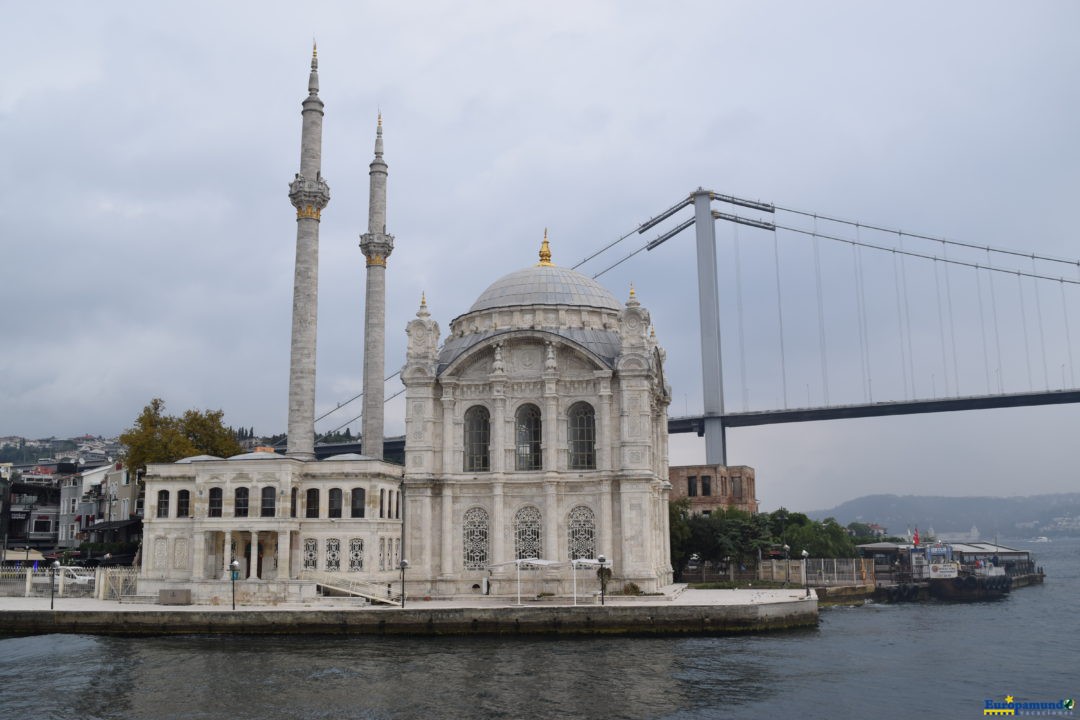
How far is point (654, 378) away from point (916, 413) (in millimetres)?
62582

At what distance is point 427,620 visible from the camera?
39.1m

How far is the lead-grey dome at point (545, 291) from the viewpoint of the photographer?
50375 mm

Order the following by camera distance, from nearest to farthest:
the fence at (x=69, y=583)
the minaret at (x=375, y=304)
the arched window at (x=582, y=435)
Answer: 1. the fence at (x=69, y=583)
2. the arched window at (x=582, y=435)
3. the minaret at (x=375, y=304)

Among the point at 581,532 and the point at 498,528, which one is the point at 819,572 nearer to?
the point at 581,532

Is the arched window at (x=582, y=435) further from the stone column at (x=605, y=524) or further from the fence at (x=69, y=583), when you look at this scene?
the fence at (x=69, y=583)

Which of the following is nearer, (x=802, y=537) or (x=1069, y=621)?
(x=1069, y=621)


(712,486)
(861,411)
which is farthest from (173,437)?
(861,411)

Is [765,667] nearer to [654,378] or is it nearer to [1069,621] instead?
[654,378]

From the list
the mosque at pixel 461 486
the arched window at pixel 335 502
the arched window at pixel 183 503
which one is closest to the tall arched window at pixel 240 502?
the mosque at pixel 461 486

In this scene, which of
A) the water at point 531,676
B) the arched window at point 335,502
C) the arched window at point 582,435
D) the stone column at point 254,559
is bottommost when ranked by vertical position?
the water at point 531,676

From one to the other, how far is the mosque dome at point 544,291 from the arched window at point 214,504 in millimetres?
15686

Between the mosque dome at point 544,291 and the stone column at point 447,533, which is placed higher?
the mosque dome at point 544,291

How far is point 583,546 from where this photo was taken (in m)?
46.2

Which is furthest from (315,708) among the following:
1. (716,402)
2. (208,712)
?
(716,402)
